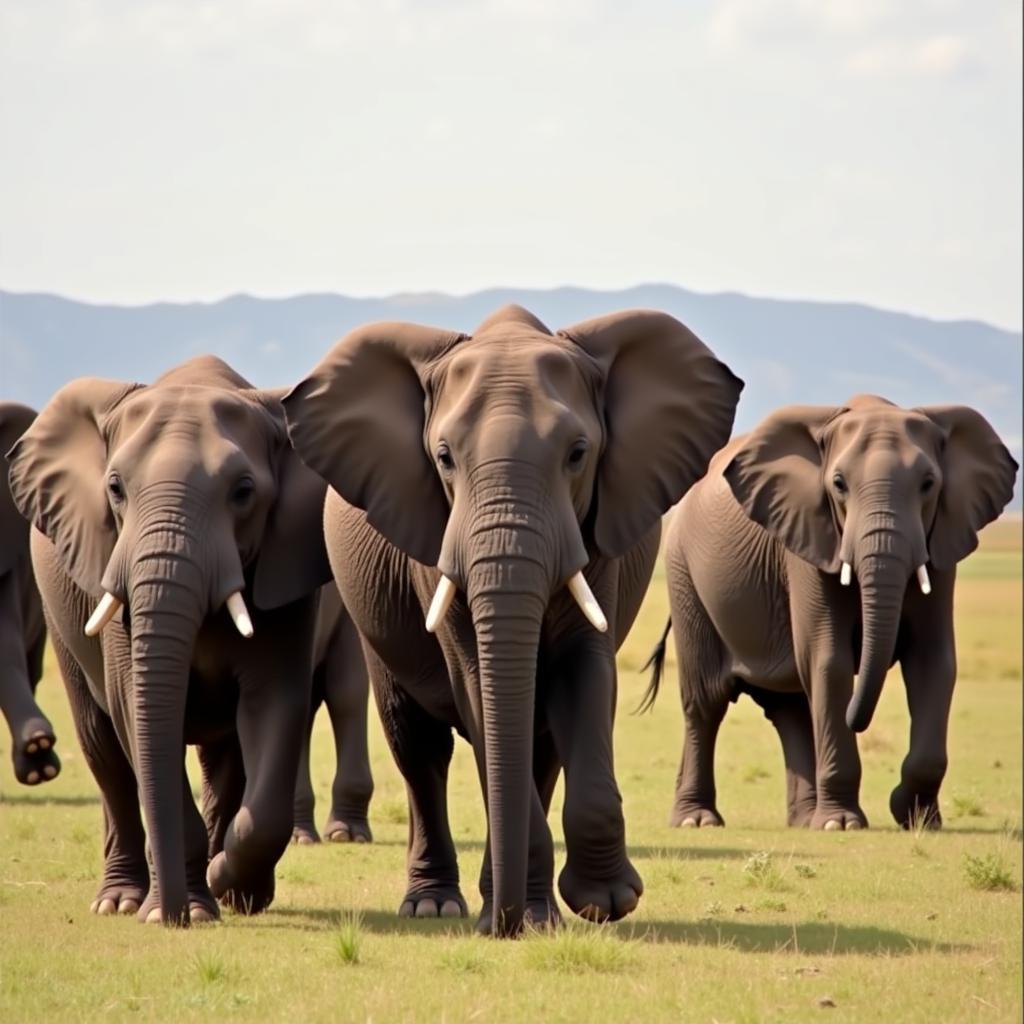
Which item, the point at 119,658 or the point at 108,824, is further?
the point at 108,824

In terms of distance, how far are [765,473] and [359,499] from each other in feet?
25.2

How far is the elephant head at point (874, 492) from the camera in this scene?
16.8 metres

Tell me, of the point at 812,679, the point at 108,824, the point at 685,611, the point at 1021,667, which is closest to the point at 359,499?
the point at 108,824

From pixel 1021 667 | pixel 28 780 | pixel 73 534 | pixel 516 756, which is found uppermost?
pixel 73 534

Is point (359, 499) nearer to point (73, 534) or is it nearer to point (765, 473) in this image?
point (73, 534)

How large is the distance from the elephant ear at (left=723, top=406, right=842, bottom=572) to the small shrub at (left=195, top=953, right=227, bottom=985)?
9.10 meters

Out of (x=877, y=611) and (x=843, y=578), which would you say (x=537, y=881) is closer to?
(x=877, y=611)

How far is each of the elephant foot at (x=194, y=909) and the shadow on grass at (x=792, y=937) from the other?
2.08 meters

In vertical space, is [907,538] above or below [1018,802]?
above

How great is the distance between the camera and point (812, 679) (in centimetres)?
1802

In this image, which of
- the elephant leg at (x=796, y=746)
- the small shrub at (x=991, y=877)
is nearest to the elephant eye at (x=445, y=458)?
the small shrub at (x=991, y=877)

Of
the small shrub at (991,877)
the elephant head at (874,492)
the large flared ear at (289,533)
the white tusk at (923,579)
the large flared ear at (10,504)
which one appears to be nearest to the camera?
→ the large flared ear at (289,533)

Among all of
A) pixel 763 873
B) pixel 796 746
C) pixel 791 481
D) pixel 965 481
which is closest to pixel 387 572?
pixel 763 873

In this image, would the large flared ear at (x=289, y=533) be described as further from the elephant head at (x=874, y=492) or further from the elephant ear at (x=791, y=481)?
the elephant ear at (x=791, y=481)
